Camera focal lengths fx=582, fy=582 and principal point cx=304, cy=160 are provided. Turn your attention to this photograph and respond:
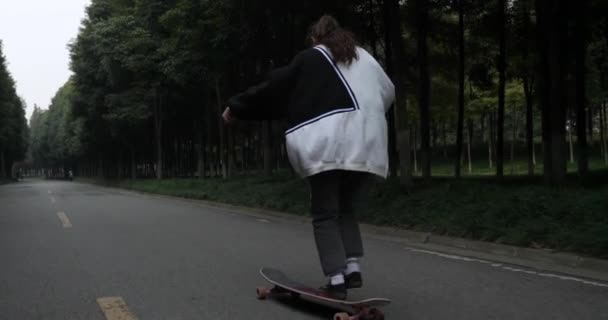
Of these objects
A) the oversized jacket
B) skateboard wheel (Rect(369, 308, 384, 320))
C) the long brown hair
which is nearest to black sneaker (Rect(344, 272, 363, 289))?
skateboard wheel (Rect(369, 308, 384, 320))

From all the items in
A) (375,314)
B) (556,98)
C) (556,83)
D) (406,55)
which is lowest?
(375,314)

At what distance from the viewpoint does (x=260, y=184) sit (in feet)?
65.1

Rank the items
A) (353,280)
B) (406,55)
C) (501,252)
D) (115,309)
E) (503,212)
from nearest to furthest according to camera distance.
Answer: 1. (353,280)
2. (115,309)
3. (501,252)
4. (503,212)
5. (406,55)

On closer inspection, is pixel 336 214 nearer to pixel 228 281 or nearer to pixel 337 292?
pixel 337 292

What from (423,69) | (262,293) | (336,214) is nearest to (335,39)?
(336,214)

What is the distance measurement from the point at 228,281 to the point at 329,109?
2.35 m

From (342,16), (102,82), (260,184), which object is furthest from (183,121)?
(342,16)

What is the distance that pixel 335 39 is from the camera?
4.00 metres

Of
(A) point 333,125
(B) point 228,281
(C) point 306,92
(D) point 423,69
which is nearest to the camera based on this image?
(A) point 333,125

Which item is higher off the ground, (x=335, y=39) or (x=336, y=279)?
(x=335, y=39)

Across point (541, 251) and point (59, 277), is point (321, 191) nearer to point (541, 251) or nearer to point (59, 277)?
point (59, 277)

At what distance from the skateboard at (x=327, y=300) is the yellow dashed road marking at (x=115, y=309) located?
3.31 ft

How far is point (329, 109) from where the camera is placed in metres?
3.84

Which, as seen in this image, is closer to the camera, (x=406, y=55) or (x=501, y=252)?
(x=501, y=252)
